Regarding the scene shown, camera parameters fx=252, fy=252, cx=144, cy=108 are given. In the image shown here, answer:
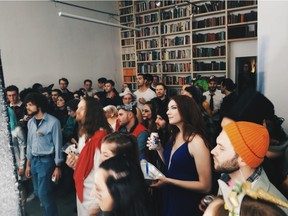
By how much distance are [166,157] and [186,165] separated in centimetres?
A: 27

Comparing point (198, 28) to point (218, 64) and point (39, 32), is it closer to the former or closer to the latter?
point (218, 64)

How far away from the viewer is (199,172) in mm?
1596

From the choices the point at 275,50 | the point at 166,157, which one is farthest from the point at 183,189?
the point at 275,50

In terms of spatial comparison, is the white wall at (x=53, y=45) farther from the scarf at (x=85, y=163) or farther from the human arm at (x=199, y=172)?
the human arm at (x=199, y=172)

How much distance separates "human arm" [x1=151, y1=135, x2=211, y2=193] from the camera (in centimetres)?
159

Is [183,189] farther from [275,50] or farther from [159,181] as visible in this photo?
[275,50]

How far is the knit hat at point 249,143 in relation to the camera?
1.18m

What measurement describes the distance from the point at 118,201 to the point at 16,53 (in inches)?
203

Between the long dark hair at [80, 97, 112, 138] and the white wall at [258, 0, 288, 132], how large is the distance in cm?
162

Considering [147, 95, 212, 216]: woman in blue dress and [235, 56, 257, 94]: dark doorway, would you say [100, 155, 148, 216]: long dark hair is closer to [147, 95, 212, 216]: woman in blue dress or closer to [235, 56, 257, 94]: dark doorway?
[147, 95, 212, 216]: woman in blue dress

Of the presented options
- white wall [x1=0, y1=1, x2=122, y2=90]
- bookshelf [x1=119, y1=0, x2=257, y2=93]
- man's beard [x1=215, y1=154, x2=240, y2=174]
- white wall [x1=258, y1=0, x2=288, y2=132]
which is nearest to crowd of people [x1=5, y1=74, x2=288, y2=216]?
man's beard [x1=215, y1=154, x2=240, y2=174]

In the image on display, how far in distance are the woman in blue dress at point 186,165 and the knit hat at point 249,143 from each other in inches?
16.5

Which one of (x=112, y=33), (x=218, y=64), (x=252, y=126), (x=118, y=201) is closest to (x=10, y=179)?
(x=118, y=201)

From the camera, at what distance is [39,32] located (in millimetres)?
5738
